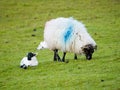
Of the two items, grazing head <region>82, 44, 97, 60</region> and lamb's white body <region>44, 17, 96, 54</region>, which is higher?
lamb's white body <region>44, 17, 96, 54</region>

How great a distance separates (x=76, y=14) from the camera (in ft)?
135

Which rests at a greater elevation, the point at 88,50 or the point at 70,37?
the point at 70,37

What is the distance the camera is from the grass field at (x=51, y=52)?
17.5 metres

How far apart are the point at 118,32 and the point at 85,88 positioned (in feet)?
53.6

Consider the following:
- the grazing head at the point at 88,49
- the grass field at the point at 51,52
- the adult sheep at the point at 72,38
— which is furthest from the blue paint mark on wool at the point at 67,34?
the grass field at the point at 51,52

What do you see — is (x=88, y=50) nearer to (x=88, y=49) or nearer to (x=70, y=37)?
(x=88, y=49)

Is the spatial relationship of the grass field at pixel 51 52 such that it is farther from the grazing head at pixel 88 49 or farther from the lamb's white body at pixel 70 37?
the lamb's white body at pixel 70 37

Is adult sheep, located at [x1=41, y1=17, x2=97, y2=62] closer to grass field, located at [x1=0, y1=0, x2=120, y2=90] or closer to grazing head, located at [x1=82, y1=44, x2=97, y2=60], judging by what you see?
grazing head, located at [x1=82, y1=44, x2=97, y2=60]

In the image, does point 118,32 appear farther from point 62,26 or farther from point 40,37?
point 62,26

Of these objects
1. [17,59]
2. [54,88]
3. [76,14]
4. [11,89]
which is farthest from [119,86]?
[76,14]

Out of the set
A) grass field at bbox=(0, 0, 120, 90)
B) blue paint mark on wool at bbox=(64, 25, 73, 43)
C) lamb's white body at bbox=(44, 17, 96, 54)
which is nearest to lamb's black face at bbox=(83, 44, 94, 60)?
lamb's white body at bbox=(44, 17, 96, 54)

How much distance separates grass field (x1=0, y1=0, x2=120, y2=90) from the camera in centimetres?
1753

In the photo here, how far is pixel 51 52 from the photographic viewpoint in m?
27.2

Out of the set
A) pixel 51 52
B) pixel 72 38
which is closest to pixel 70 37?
pixel 72 38
